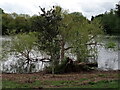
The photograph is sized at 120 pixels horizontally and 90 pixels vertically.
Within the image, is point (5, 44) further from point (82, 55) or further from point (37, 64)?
→ point (82, 55)

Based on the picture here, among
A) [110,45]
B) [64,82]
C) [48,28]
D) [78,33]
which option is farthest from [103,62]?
[64,82]

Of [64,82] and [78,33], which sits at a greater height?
[78,33]

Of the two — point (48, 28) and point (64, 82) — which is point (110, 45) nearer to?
point (48, 28)

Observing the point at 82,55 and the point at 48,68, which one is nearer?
the point at 48,68

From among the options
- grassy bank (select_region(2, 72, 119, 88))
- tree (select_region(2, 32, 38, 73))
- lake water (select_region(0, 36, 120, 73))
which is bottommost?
grassy bank (select_region(2, 72, 119, 88))

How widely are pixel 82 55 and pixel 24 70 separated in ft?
15.2

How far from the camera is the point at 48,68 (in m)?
20.4

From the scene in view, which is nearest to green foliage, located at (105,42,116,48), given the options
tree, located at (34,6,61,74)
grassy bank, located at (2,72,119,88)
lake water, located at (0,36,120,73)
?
lake water, located at (0,36,120,73)

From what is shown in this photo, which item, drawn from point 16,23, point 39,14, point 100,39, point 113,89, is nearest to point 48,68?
point 39,14

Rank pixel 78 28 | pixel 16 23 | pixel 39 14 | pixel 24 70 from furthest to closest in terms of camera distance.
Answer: pixel 16 23 → pixel 78 28 → pixel 24 70 → pixel 39 14

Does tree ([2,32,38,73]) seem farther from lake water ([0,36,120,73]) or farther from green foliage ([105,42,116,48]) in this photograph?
green foliage ([105,42,116,48])

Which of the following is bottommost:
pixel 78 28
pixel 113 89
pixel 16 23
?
pixel 113 89

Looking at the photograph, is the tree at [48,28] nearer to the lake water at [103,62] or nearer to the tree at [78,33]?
the tree at [78,33]

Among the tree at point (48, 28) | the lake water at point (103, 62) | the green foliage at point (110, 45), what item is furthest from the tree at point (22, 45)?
the green foliage at point (110, 45)
